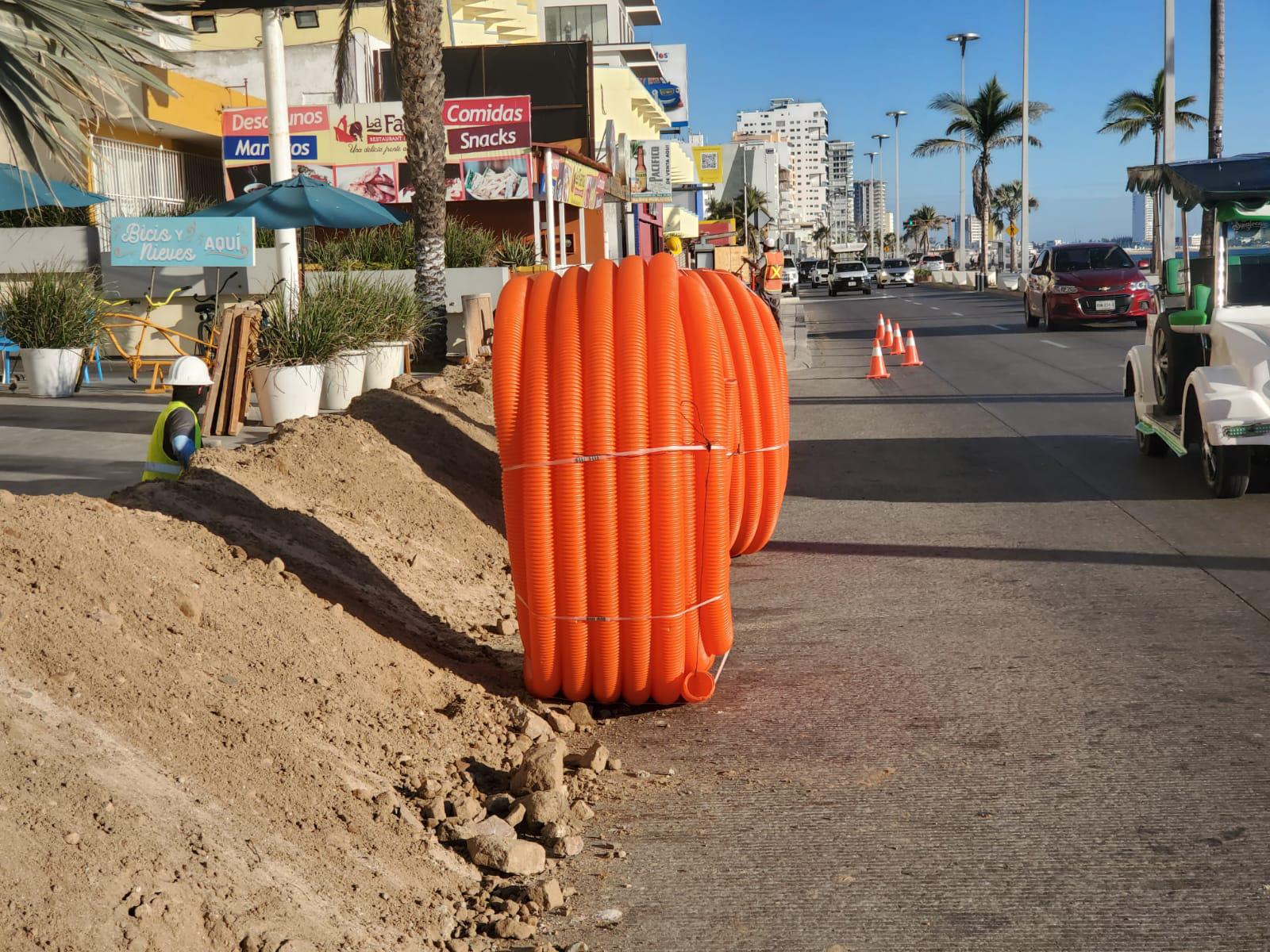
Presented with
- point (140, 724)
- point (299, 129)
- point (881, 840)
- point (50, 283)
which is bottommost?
point (881, 840)

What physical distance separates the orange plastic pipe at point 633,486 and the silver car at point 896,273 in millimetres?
80044

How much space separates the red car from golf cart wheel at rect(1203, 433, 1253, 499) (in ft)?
63.6

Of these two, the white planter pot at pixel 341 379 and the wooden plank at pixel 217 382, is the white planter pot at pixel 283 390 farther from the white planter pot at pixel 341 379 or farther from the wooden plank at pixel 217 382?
the white planter pot at pixel 341 379

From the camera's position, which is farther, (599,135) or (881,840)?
(599,135)

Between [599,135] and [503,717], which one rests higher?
[599,135]

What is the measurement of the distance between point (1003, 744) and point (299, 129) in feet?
80.6

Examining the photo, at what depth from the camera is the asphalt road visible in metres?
3.81

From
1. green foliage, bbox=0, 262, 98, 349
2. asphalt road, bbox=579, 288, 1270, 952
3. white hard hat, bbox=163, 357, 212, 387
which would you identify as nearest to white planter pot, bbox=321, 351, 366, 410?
green foliage, bbox=0, 262, 98, 349

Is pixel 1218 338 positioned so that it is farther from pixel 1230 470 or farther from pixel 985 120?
pixel 985 120

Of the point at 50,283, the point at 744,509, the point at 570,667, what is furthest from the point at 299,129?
the point at 570,667

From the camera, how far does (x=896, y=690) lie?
5.78 metres

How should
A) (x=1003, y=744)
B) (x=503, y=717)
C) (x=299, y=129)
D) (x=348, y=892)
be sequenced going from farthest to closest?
1. (x=299, y=129)
2. (x=503, y=717)
3. (x=1003, y=744)
4. (x=348, y=892)

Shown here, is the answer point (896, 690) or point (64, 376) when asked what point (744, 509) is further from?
point (64, 376)

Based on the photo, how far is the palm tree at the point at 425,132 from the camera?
1767 cm
